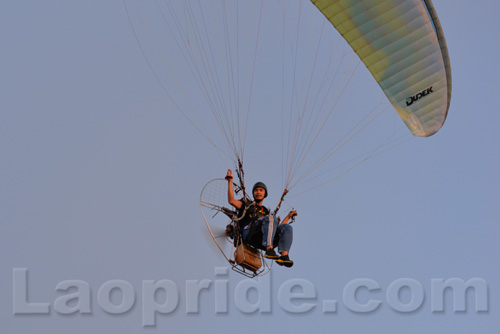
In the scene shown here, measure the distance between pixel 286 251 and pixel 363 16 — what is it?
4624 millimetres

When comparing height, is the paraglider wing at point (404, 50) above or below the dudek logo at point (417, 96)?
above

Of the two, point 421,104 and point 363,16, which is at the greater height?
point 363,16

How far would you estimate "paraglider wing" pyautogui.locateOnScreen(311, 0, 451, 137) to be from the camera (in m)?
20.7

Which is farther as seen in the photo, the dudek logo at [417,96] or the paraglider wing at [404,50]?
the dudek logo at [417,96]

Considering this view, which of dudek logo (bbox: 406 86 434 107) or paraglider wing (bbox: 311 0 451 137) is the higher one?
paraglider wing (bbox: 311 0 451 137)

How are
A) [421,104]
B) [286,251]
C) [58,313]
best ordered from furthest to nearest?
[421,104] < [58,313] < [286,251]

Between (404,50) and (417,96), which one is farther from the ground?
(404,50)

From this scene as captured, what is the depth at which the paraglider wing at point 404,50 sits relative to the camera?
20.7 meters

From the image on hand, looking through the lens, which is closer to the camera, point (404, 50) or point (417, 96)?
point (404, 50)

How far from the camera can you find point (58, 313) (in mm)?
20266

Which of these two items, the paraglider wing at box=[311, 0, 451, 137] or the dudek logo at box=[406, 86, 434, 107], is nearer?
the paraglider wing at box=[311, 0, 451, 137]

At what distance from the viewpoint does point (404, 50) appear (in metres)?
21.2

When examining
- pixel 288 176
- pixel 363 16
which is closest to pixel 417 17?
pixel 363 16

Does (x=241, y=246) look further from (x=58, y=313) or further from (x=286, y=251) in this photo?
(x=58, y=313)
